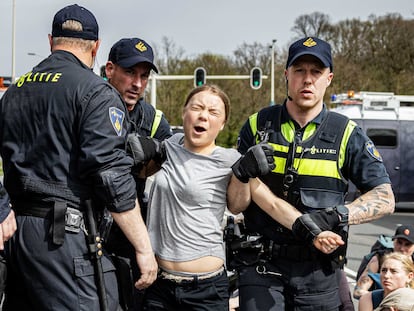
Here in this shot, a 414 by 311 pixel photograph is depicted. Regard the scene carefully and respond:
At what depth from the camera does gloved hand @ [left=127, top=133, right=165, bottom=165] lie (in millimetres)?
3555

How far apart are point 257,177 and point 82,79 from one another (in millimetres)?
1031

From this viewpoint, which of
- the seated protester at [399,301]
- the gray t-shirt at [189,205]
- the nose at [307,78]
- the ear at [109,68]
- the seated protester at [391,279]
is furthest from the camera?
the seated protester at [391,279]

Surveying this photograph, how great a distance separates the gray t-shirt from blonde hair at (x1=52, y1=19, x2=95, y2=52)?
738 millimetres

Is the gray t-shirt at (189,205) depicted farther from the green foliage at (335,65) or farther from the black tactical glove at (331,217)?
the green foliage at (335,65)

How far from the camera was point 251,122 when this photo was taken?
3.79 metres

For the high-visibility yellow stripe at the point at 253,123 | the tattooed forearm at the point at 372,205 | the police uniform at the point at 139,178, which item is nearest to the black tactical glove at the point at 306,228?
the tattooed forearm at the point at 372,205

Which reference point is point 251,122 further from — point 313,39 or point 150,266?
point 150,266

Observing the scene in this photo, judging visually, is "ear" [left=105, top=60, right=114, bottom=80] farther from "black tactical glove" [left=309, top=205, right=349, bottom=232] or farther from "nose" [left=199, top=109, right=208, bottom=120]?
"black tactical glove" [left=309, top=205, right=349, bottom=232]

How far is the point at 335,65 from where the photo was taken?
123 feet

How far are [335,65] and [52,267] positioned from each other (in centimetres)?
3553

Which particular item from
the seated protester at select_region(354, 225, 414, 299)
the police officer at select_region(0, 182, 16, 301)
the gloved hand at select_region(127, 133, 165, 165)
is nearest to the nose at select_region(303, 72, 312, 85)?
the gloved hand at select_region(127, 133, 165, 165)

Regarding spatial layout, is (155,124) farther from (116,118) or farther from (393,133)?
(393,133)

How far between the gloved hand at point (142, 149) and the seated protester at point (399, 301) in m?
2.08

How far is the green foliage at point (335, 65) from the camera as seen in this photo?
3531 centimetres
